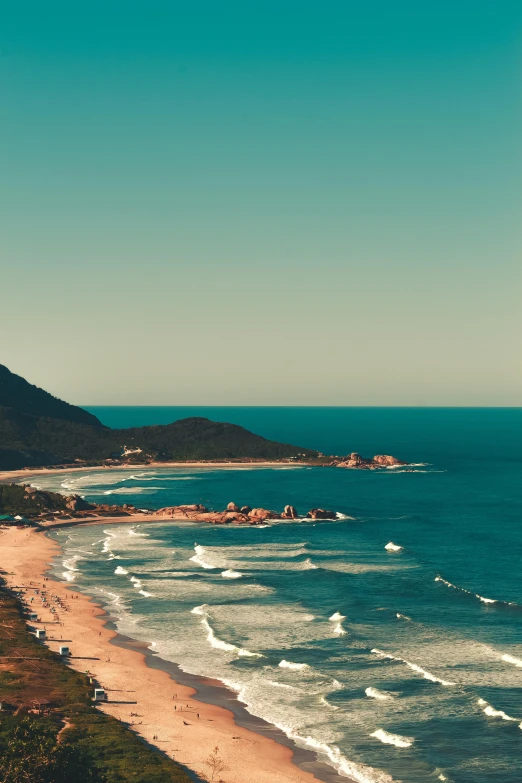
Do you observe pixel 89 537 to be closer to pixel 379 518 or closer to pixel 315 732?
pixel 379 518

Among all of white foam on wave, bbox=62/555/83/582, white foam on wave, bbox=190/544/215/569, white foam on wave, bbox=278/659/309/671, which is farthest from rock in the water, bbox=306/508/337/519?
white foam on wave, bbox=278/659/309/671

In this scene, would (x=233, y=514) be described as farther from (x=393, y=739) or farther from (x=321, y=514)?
(x=393, y=739)

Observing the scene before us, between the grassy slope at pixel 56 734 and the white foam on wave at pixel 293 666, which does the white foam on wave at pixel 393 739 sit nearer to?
the white foam on wave at pixel 293 666

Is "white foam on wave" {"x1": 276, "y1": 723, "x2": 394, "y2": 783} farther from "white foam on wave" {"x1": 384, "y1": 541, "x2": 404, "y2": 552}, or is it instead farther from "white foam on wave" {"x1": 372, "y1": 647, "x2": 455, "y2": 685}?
"white foam on wave" {"x1": 384, "y1": 541, "x2": 404, "y2": 552}

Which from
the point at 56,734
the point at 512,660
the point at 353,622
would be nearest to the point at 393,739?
the point at 512,660

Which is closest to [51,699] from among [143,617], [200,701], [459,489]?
[200,701]

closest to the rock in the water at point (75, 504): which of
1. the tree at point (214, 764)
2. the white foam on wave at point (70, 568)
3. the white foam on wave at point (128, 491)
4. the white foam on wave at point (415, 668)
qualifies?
the white foam on wave at point (128, 491)
